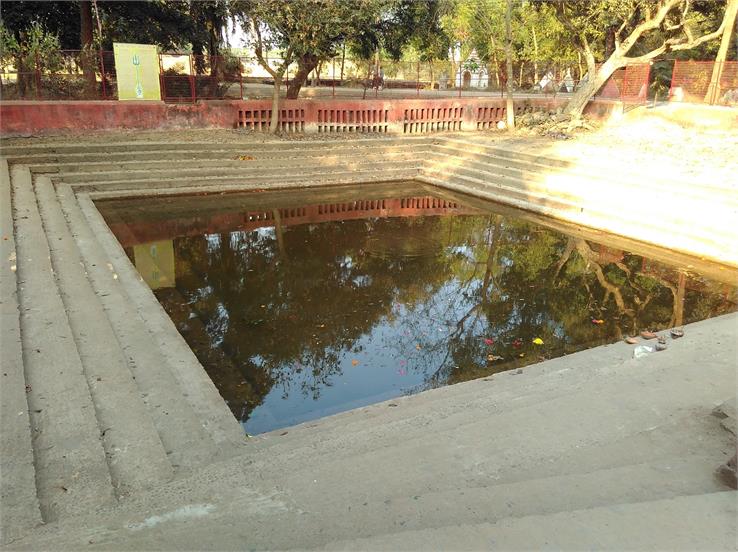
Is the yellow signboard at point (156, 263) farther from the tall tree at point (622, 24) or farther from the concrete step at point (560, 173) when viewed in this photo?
the tall tree at point (622, 24)

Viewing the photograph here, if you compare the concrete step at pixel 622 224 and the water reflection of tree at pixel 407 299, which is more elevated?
the concrete step at pixel 622 224

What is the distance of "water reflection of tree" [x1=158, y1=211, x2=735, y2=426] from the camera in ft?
19.7

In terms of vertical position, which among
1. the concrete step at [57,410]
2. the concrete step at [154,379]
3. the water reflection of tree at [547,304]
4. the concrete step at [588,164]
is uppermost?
the concrete step at [588,164]

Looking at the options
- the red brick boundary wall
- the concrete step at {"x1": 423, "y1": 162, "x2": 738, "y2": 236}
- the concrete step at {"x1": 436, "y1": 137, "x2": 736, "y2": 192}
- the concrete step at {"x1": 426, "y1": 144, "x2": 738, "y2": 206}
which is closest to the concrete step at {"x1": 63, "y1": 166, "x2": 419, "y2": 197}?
the concrete step at {"x1": 426, "y1": 144, "x2": 738, "y2": 206}

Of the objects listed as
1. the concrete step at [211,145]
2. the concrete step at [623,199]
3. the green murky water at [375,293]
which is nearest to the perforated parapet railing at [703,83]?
the concrete step at [623,199]

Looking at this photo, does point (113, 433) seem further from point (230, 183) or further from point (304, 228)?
point (230, 183)

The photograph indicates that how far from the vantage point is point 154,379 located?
4715 mm

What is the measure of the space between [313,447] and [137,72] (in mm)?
14796

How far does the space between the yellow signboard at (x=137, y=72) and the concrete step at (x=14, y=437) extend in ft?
38.3

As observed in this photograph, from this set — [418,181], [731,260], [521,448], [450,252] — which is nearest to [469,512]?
[521,448]

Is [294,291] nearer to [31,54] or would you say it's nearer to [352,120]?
[352,120]

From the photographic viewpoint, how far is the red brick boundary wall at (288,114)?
554 inches

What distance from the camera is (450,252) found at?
9.80 meters

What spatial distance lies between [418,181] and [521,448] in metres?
13.3
